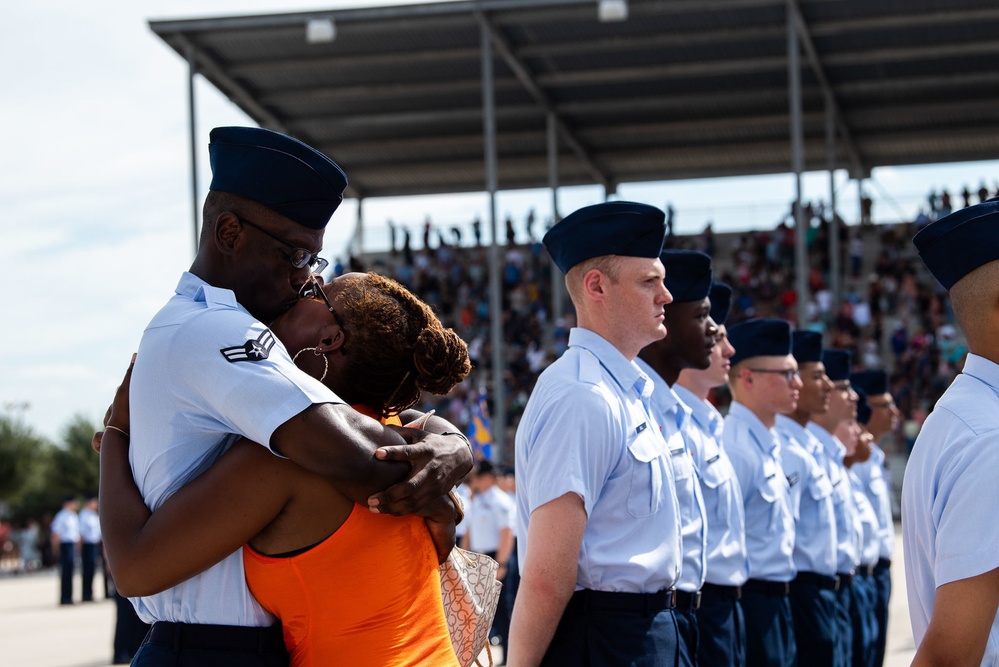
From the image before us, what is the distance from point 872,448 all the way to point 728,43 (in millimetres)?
15981

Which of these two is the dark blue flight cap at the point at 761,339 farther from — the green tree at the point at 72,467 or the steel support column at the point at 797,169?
the green tree at the point at 72,467

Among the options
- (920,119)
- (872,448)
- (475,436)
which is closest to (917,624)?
(872,448)

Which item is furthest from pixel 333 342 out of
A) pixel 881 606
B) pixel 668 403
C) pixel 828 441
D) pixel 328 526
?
pixel 881 606

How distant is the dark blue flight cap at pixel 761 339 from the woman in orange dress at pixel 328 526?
4.42 metres

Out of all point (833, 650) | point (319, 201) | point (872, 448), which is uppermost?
point (319, 201)

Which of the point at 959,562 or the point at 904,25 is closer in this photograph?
the point at 959,562

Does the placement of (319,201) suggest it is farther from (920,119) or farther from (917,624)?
(920,119)

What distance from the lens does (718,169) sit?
3341 cm

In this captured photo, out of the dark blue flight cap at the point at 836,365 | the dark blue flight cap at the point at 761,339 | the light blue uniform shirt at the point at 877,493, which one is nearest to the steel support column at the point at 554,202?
the light blue uniform shirt at the point at 877,493

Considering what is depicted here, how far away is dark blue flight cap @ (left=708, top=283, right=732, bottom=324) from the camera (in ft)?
20.2

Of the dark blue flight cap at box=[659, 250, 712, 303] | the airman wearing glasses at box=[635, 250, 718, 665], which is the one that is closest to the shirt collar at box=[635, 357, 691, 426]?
the airman wearing glasses at box=[635, 250, 718, 665]

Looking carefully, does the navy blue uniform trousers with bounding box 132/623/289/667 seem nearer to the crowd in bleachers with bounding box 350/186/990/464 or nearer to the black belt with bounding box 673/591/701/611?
the black belt with bounding box 673/591/701/611

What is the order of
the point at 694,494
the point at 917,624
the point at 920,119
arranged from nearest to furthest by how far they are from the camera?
the point at 917,624 < the point at 694,494 < the point at 920,119

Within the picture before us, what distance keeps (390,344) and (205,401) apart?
0.36m
